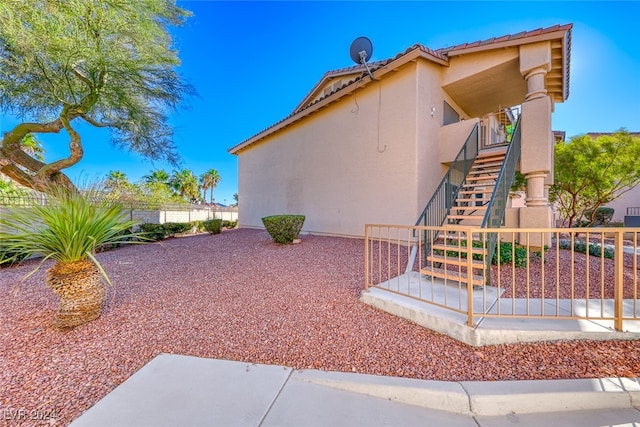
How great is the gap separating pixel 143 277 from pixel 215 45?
33.6ft

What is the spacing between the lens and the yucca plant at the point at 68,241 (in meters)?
2.83

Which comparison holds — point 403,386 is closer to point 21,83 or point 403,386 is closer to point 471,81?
point 471,81

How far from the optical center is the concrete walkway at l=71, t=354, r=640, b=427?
1.78 meters

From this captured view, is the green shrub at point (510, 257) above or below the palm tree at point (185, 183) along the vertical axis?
below

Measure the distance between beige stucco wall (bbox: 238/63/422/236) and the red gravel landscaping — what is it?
413 cm

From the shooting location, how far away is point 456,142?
732 cm

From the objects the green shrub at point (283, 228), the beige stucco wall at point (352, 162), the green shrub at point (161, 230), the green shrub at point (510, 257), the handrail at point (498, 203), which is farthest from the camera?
the green shrub at point (161, 230)

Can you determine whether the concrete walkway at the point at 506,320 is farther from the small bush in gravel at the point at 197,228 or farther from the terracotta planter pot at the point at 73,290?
the small bush in gravel at the point at 197,228

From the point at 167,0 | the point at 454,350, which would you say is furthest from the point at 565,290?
the point at 167,0

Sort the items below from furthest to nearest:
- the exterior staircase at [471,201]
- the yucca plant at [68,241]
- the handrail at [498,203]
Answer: the exterior staircase at [471,201] < the handrail at [498,203] < the yucca plant at [68,241]

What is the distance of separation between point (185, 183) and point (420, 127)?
31567mm

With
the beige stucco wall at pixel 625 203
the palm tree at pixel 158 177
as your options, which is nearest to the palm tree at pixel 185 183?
the palm tree at pixel 158 177

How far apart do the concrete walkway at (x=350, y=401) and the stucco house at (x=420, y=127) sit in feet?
13.8

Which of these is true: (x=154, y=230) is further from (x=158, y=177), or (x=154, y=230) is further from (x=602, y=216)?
(x=602, y=216)
